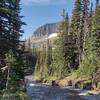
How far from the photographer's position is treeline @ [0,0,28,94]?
32.4 m

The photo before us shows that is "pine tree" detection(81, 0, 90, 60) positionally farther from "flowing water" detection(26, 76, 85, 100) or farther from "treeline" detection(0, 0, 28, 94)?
"treeline" detection(0, 0, 28, 94)

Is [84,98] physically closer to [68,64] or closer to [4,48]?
[4,48]

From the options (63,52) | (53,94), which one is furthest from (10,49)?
Result: (63,52)

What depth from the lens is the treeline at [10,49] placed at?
32.4 m

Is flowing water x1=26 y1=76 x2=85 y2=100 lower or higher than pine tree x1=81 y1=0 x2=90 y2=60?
lower

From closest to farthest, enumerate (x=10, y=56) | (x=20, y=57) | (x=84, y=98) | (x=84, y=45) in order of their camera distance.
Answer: (x=10, y=56) < (x=20, y=57) < (x=84, y=98) < (x=84, y=45)

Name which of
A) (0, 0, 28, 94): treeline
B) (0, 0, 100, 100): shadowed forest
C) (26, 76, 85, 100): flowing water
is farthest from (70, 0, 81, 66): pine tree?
(0, 0, 28, 94): treeline

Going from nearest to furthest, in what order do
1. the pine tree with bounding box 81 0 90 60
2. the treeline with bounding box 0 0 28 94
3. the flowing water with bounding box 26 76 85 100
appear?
the treeline with bounding box 0 0 28 94
the flowing water with bounding box 26 76 85 100
the pine tree with bounding box 81 0 90 60

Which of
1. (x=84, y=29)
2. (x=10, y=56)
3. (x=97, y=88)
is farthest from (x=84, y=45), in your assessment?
(x=10, y=56)

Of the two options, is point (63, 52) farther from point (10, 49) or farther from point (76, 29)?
point (10, 49)

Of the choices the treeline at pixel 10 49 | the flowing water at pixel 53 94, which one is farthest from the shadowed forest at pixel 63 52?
the flowing water at pixel 53 94

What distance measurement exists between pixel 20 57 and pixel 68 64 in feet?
131

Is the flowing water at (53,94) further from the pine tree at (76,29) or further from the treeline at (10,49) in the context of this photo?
the pine tree at (76,29)

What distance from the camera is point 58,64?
79062 mm
